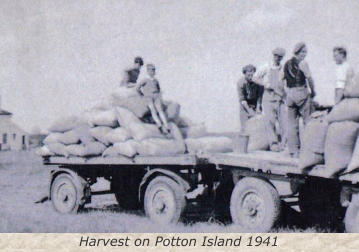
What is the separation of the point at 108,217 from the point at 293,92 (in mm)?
3060

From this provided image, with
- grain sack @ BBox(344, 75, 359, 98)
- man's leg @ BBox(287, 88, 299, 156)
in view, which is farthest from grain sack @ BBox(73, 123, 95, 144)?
grain sack @ BBox(344, 75, 359, 98)

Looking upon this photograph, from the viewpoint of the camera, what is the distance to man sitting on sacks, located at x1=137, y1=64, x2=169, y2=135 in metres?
7.76

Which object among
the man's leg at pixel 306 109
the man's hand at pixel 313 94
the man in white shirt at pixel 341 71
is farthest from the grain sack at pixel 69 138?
the man in white shirt at pixel 341 71

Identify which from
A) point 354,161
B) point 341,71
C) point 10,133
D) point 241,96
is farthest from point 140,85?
point 354,161

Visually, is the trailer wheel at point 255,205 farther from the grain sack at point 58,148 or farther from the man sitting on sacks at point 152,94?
the grain sack at point 58,148

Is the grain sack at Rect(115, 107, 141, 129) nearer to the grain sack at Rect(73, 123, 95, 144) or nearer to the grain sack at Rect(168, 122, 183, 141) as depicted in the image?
the grain sack at Rect(168, 122, 183, 141)

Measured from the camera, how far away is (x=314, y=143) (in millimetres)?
5512

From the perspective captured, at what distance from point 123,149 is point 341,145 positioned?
302 cm

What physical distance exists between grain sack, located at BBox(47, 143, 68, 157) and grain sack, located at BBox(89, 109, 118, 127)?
0.60m

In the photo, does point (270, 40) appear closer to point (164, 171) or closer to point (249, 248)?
point (164, 171)

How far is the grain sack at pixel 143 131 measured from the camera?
728 centimetres

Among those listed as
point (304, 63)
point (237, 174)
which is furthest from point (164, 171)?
point (304, 63)

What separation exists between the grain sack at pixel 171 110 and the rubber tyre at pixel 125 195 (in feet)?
4.64

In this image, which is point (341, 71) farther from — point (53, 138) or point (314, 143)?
point (53, 138)
